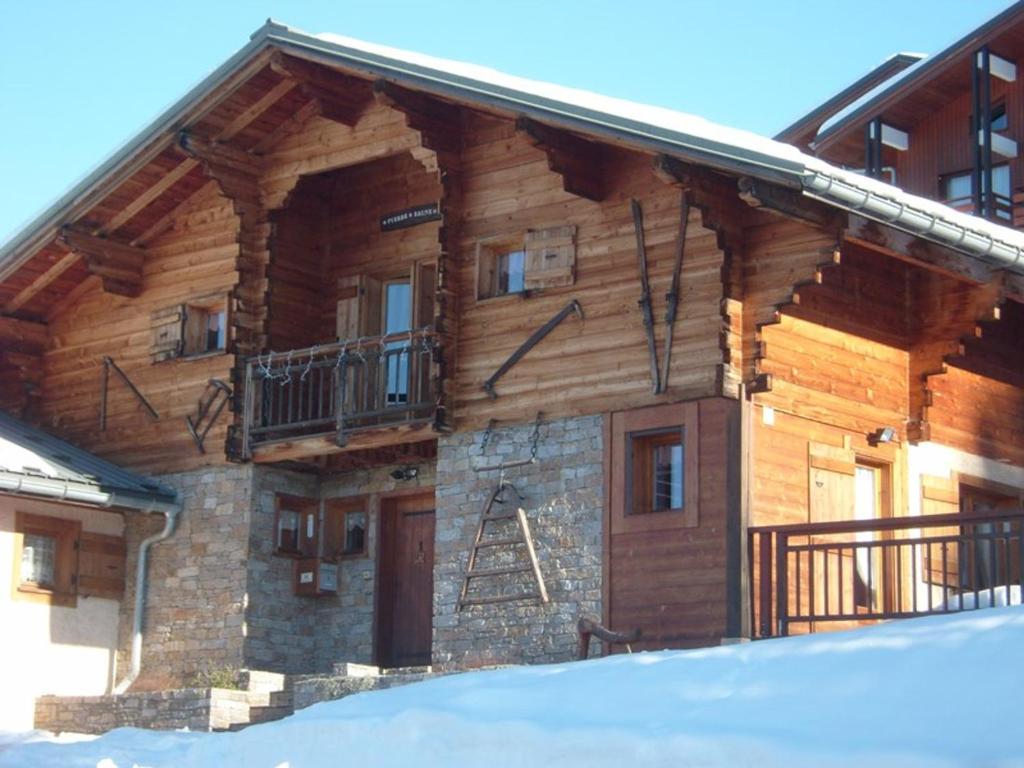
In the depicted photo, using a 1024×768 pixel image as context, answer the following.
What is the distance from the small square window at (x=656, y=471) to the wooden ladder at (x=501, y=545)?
3.61ft

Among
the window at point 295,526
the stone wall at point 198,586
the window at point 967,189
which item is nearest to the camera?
the stone wall at point 198,586

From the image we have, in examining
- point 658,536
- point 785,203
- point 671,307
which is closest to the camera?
point 785,203

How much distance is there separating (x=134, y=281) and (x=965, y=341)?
9.28m

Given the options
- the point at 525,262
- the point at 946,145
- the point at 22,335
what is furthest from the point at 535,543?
the point at 946,145

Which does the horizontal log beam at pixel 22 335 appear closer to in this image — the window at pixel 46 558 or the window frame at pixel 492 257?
the window at pixel 46 558

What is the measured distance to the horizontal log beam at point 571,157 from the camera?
17.5m

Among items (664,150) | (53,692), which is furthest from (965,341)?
(53,692)

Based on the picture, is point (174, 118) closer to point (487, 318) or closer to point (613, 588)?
point (487, 318)

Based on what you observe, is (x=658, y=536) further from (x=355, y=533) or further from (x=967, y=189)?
(x=967, y=189)

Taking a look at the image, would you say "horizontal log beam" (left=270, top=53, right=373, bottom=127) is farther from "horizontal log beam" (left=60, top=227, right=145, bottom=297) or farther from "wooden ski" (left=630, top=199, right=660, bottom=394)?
"wooden ski" (left=630, top=199, right=660, bottom=394)

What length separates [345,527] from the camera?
68.7 ft

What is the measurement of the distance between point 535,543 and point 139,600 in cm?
528

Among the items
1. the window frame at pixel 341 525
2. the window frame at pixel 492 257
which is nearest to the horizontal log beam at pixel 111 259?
the window frame at pixel 341 525

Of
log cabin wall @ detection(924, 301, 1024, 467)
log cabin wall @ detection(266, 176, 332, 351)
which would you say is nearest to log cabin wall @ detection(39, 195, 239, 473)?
log cabin wall @ detection(266, 176, 332, 351)
